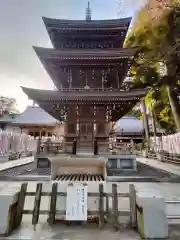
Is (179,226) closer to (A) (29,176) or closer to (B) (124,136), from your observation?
(A) (29,176)

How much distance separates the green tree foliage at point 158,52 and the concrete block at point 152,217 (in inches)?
473

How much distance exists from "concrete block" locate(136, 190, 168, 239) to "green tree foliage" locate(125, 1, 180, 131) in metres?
12.0

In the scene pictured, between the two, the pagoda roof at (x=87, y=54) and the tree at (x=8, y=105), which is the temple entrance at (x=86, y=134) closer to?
the pagoda roof at (x=87, y=54)

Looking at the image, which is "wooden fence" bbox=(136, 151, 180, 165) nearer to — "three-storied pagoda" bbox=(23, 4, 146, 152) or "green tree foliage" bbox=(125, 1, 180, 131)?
"green tree foliage" bbox=(125, 1, 180, 131)

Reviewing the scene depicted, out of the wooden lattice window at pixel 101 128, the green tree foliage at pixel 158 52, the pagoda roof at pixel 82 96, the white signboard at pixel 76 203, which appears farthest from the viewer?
the green tree foliage at pixel 158 52

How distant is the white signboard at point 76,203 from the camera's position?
14.6ft

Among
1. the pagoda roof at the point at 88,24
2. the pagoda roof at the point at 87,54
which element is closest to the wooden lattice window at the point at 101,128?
the pagoda roof at the point at 87,54

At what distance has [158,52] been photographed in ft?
55.0

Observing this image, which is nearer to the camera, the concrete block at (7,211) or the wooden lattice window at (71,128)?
the concrete block at (7,211)

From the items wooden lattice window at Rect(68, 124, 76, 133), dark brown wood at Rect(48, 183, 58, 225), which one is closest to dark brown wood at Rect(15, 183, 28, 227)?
dark brown wood at Rect(48, 183, 58, 225)

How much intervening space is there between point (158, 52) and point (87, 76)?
6212 millimetres

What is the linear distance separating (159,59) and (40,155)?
11.7m

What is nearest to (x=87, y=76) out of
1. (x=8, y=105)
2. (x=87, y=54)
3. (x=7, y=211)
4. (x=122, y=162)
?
(x=87, y=54)

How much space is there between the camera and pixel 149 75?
17.8 metres
